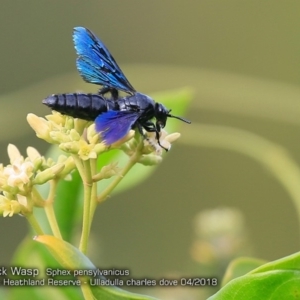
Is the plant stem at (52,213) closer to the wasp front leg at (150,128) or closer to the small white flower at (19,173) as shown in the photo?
the small white flower at (19,173)

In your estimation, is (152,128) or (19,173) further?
(152,128)

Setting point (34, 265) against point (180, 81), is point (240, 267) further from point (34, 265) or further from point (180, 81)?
point (180, 81)

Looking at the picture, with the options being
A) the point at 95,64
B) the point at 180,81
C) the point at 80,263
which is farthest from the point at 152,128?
the point at 180,81

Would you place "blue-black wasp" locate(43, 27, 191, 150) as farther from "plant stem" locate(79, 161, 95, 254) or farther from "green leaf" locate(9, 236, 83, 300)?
"green leaf" locate(9, 236, 83, 300)

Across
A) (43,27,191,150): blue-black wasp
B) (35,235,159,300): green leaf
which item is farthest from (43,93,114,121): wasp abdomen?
(35,235,159,300): green leaf

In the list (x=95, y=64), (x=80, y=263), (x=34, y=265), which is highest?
(x=95, y=64)

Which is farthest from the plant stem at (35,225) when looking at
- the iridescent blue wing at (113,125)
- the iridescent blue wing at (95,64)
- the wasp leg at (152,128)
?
the iridescent blue wing at (95,64)

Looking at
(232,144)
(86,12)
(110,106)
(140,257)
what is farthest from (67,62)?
(110,106)
